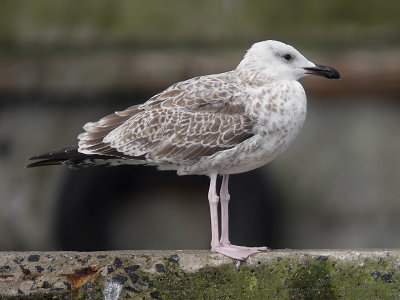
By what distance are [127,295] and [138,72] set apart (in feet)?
20.6

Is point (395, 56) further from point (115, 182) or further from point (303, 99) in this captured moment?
point (303, 99)

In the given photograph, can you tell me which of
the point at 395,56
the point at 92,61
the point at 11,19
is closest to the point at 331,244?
the point at 395,56

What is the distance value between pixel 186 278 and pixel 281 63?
60.8 inches

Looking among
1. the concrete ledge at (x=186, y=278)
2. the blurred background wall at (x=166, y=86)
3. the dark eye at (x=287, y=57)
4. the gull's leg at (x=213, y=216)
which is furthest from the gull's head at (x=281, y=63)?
the blurred background wall at (x=166, y=86)

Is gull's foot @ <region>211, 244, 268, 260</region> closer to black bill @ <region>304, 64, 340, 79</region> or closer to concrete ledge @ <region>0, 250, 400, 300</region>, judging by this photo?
concrete ledge @ <region>0, 250, 400, 300</region>

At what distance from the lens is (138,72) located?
37.4 feet

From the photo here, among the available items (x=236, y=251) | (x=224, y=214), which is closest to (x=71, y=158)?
(x=224, y=214)

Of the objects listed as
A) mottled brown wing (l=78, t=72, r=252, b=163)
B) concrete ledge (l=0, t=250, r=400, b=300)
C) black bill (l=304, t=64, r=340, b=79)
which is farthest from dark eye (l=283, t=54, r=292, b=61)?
concrete ledge (l=0, t=250, r=400, b=300)

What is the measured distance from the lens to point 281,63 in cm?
635

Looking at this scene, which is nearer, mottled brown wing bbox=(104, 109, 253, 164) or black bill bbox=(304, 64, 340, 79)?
mottled brown wing bbox=(104, 109, 253, 164)

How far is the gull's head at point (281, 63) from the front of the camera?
20.7ft

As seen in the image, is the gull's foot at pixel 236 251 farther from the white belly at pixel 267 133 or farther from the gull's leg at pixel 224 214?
the white belly at pixel 267 133

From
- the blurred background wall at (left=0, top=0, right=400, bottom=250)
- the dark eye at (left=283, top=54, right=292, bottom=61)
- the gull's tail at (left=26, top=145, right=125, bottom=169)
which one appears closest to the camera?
the gull's tail at (left=26, top=145, right=125, bottom=169)

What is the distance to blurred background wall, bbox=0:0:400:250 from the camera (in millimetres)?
11383
